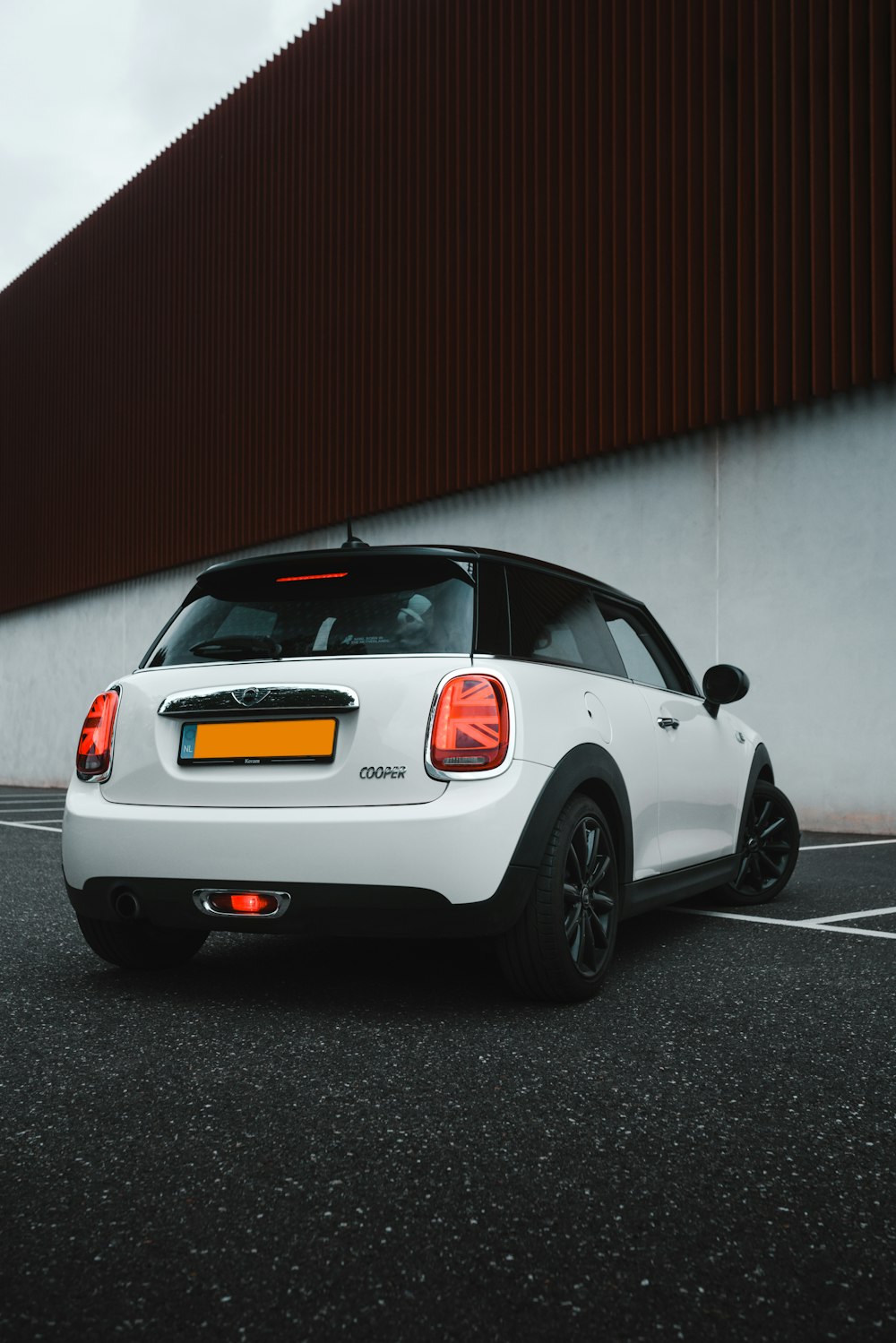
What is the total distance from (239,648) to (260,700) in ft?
0.87

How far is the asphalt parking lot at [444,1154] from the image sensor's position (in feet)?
6.00

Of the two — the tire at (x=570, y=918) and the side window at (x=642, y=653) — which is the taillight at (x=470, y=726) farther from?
the side window at (x=642, y=653)

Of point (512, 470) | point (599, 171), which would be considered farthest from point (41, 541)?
point (599, 171)

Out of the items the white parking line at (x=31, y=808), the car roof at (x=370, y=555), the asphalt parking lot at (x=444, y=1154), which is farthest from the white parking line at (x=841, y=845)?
the white parking line at (x=31, y=808)

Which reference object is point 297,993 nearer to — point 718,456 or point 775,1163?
point 775,1163

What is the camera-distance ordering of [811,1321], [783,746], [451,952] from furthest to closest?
[783,746] < [451,952] < [811,1321]

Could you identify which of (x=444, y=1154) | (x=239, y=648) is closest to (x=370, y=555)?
(x=239, y=648)

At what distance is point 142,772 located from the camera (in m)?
3.62

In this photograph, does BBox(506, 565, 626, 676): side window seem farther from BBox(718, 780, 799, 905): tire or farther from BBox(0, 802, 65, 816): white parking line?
BBox(0, 802, 65, 816): white parking line

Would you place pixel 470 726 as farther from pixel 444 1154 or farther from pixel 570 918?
pixel 444 1154

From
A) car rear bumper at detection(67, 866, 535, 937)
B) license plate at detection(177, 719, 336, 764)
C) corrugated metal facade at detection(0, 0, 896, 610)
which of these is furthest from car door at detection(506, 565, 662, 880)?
corrugated metal facade at detection(0, 0, 896, 610)

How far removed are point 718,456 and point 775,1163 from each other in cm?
907

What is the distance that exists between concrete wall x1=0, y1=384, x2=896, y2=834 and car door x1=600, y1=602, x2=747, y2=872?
192 inches

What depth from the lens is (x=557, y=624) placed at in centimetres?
400
